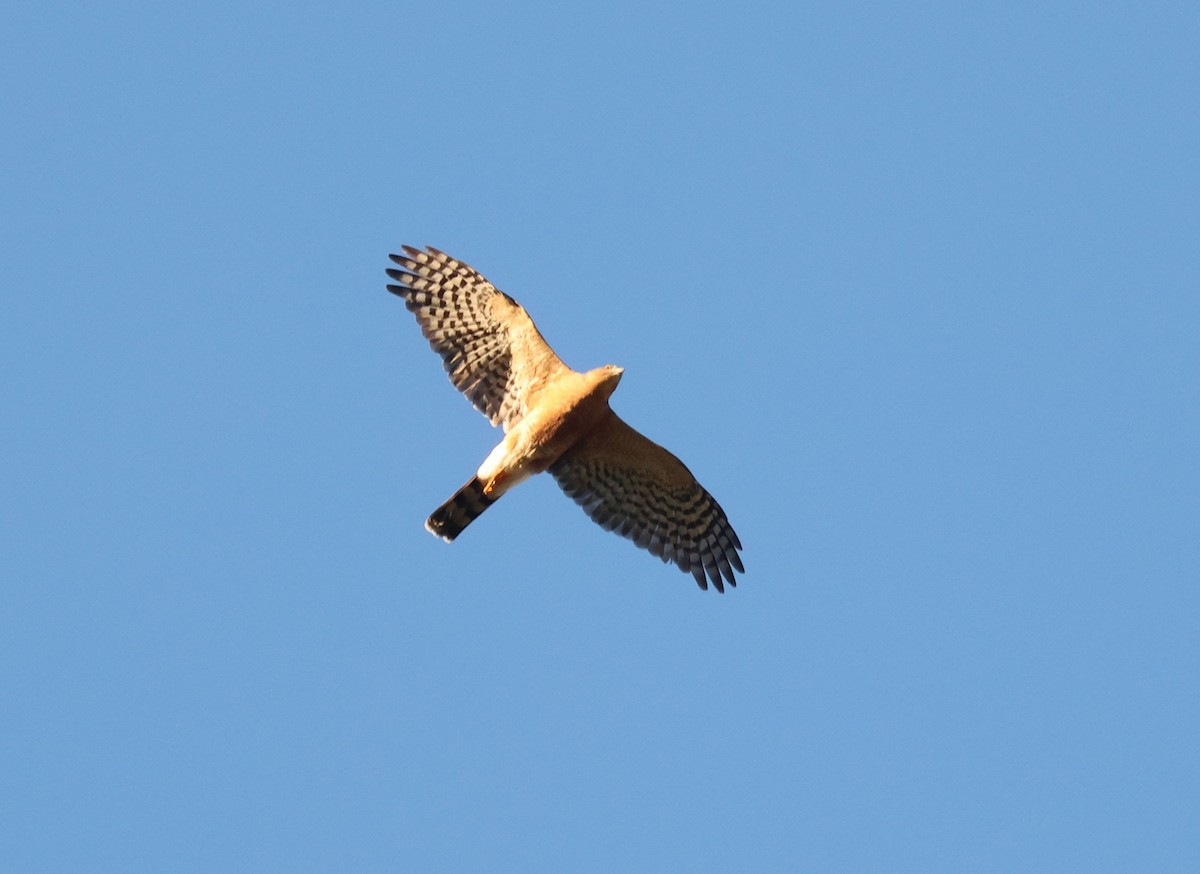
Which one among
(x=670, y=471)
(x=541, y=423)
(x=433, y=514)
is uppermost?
(x=670, y=471)

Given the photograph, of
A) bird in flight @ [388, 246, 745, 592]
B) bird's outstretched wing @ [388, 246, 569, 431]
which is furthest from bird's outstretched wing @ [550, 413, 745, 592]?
bird's outstretched wing @ [388, 246, 569, 431]

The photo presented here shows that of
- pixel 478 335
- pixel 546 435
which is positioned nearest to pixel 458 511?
pixel 546 435

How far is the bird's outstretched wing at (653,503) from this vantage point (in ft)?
45.1

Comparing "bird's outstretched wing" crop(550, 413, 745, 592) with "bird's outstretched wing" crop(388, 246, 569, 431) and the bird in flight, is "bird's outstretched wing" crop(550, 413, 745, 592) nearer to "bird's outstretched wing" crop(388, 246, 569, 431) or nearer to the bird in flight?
the bird in flight

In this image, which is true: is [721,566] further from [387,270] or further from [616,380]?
[387,270]

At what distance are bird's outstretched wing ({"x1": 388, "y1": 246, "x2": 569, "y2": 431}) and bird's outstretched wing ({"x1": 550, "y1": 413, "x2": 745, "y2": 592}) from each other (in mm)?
768

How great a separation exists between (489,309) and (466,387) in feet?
2.49

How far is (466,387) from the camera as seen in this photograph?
1366cm

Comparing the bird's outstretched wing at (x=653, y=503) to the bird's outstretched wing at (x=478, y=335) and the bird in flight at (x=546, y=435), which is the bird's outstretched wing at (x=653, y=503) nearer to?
the bird in flight at (x=546, y=435)

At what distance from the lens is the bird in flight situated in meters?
13.2

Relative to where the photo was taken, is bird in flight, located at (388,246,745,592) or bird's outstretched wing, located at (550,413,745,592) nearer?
bird in flight, located at (388,246,745,592)

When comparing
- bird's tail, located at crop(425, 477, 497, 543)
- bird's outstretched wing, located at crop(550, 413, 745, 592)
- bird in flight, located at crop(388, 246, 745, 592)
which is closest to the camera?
bird in flight, located at crop(388, 246, 745, 592)

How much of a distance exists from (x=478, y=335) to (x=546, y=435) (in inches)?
51.0

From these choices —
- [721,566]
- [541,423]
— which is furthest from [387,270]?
[721,566]
